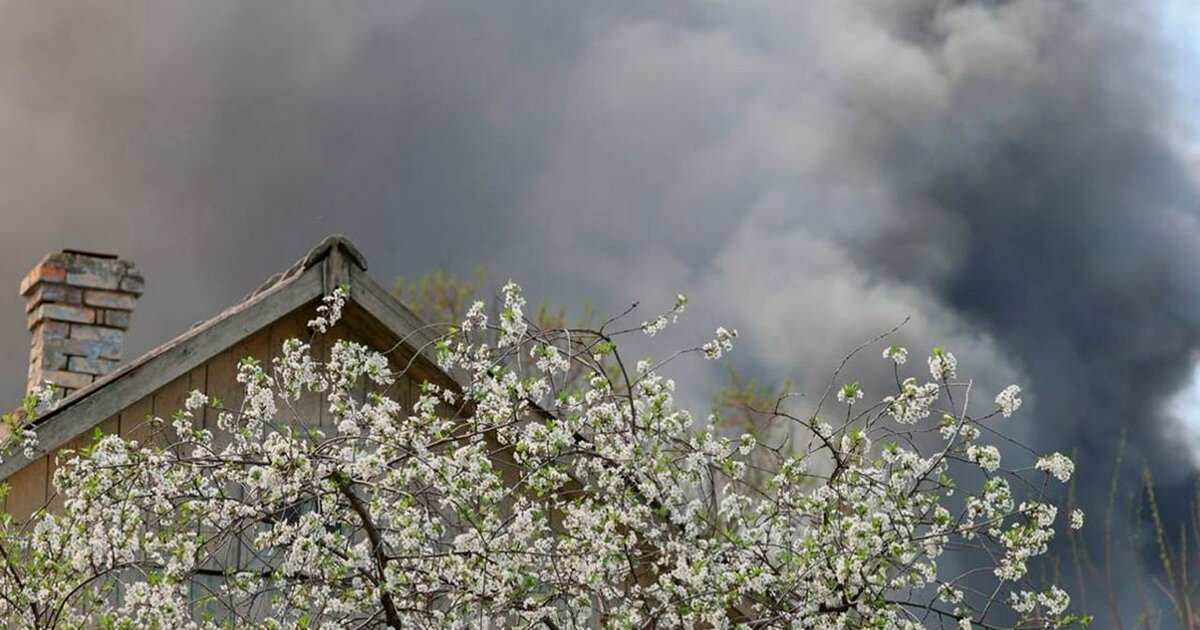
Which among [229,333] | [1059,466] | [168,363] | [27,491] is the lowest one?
[1059,466]

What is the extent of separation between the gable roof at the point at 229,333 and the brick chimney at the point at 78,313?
121 centimetres

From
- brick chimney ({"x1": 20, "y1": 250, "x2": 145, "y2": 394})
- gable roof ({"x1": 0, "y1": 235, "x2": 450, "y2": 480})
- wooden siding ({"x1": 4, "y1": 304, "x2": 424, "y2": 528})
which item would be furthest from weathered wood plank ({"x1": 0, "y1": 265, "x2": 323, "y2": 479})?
brick chimney ({"x1": 20, "y1": 250, "x2": 145, "y2": 394})

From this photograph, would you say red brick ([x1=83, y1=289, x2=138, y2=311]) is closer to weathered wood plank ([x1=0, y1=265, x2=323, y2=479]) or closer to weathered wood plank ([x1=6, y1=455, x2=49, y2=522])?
weathered wood plank ([x1=0, y1=265, x2=323, y2=479])

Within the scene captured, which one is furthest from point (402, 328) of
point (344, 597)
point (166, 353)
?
point (344, 597)

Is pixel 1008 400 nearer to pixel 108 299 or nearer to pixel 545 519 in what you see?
pixel 545 519

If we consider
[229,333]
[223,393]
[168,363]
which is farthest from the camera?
[223,393]

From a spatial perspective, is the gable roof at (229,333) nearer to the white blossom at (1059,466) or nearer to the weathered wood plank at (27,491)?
the weathered wood plank at (27,491)

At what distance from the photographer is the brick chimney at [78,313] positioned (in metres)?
8.23

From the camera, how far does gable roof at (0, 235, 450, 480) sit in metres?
6.67

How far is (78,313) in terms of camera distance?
27.3ft

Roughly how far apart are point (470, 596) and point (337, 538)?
0.48m

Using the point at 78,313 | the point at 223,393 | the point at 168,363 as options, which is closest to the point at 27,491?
the point at 168,363

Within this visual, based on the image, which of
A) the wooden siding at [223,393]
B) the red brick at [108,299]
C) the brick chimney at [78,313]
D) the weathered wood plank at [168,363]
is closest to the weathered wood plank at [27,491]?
the wooden siding at [223,393]

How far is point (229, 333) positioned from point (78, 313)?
5.49 feet
